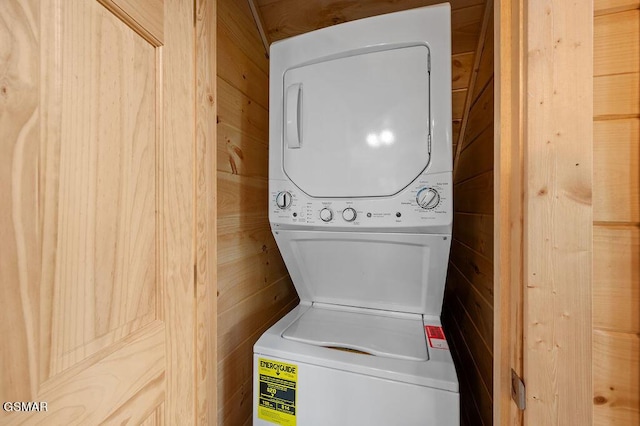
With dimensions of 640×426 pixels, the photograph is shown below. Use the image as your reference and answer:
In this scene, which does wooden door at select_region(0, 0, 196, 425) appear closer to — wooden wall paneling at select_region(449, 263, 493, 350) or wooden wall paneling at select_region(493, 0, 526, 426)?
wooden wall paneling at select_region(493, 0, 526, 426)

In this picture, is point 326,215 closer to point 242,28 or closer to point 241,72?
point 241,72

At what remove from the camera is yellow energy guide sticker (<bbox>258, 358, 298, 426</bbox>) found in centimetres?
86

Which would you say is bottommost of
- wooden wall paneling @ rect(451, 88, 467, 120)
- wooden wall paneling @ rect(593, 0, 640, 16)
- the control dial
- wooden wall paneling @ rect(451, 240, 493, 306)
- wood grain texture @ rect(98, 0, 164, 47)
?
wooden wall paneling @ rect(451, 240, 493, 306)

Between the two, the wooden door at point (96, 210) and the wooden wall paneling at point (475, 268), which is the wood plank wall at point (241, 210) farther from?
the wooden wall paneling at point (475, 268)

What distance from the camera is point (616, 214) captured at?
20.7 inches

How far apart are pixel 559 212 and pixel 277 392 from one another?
915 mm

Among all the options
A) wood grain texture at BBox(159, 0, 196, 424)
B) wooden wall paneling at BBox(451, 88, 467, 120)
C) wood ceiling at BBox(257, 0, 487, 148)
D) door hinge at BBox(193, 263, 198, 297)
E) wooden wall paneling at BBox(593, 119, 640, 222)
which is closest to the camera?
wooden wall paneling at BBox(593, 119, 640, 222)

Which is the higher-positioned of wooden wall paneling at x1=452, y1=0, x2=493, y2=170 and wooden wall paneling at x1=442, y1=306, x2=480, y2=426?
wooden wall paneling at x1=452, y1=0, x2=493, y2=170

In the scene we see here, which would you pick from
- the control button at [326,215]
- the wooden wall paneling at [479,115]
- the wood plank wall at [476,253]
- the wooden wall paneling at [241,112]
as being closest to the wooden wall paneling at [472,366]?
the wood plank wall at [476,253]

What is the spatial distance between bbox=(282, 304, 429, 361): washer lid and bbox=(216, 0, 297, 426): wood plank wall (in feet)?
0.91

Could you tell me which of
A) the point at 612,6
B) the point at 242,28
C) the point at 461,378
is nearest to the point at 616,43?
the point at 612,6

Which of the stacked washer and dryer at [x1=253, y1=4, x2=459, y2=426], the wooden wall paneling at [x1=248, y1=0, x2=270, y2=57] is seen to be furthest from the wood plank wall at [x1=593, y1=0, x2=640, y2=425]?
the wooden wall paneling at [x1=248, y1=0, x2=270, y2=57]

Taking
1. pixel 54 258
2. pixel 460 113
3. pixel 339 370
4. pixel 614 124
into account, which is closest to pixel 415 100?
pixel 614 124

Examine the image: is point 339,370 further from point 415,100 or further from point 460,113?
point 460,113
